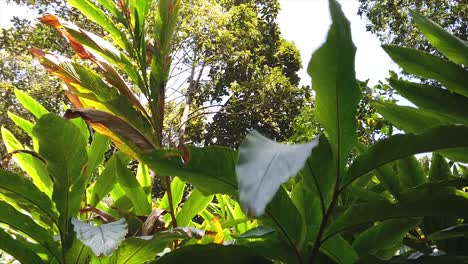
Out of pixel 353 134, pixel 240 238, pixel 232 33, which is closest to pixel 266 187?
pixel 353 134

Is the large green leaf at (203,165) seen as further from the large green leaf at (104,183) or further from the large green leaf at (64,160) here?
the large green leaf at (104,183)

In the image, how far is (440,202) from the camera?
1.59 feet

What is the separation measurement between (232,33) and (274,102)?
1.77 metres

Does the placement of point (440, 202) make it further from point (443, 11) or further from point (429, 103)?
point (443, 11)

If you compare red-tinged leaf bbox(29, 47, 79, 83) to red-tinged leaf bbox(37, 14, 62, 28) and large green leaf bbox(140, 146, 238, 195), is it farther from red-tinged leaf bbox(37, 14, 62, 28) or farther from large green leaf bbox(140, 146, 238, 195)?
large green leaf bbox(140, 146, 238, 195)

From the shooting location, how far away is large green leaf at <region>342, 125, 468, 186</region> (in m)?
0.44

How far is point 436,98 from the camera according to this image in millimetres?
614

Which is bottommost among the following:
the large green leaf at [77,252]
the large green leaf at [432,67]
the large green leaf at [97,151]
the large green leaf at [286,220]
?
the large green leaf at [77,252]

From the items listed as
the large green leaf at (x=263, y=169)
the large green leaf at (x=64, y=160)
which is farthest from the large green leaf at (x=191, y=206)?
the large green leaf at (x=263, y=169)

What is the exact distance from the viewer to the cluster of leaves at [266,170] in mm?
441

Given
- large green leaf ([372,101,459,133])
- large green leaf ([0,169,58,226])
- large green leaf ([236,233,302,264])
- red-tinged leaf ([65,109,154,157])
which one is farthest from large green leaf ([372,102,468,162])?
large green leaf ([0,169,58,226])

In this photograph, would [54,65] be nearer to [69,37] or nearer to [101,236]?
[69,37]

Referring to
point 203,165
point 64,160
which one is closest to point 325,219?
point 203,165

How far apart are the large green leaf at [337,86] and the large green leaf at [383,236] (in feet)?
0.47
